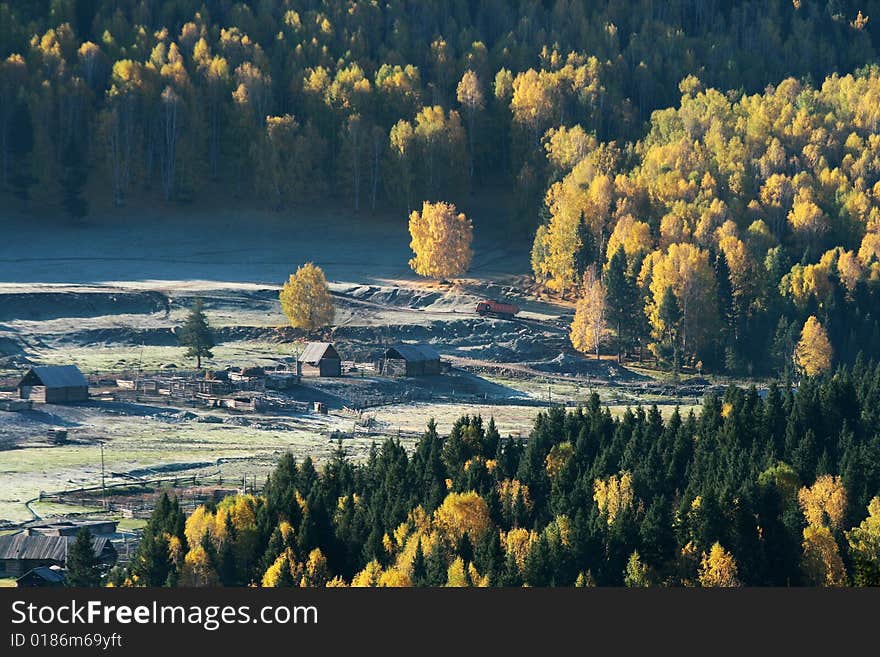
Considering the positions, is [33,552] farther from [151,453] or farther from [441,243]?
[441,243]

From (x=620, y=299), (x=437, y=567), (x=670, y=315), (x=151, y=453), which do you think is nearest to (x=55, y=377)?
(x=151, y=453)

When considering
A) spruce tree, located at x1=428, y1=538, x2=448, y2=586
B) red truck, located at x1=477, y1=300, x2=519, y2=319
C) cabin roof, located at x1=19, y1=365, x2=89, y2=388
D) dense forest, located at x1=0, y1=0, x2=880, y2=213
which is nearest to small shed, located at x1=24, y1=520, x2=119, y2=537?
spruce tree, located at x1=428, y1=538, x2=448, y2=586

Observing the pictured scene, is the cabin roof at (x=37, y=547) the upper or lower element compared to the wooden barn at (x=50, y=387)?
lower

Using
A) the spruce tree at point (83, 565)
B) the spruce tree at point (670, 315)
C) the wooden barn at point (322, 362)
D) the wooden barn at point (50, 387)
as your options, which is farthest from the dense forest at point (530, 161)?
the spruce tree at point (83, 565)

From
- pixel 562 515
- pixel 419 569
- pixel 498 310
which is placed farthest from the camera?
pixel 498 310

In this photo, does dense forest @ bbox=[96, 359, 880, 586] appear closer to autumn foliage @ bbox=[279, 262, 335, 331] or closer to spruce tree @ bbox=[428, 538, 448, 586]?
spruce tree @ bbox=[428, 538, 448, 586]

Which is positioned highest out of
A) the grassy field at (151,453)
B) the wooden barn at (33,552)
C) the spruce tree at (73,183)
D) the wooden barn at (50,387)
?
the spruce tree at (73,183)

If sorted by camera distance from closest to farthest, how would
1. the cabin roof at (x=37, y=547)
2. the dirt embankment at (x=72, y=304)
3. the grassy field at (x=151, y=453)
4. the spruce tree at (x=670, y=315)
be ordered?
the cabin roof at (x=37, y=547)
the grassy field at (x=151, y=453)
the spruce tree at (x=670, y=315)
the dirt embankment at (x=72, y=304)

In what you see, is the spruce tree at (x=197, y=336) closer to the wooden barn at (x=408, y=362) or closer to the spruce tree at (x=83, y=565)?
the wooden barn at (x=408, y=362)
